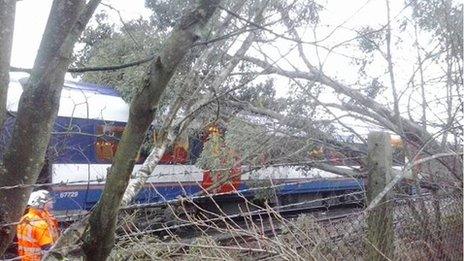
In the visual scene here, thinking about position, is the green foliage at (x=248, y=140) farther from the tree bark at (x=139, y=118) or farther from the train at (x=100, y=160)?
the tree bark at (x=139, y=118)

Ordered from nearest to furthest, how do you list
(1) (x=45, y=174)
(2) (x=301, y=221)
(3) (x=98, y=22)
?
(2) (x=301, y=221) < (1) (x=45, y=174) < (3) (x=98, y=22)

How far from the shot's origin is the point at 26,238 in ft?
18.5

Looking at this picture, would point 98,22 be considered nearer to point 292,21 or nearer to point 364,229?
point 292,21

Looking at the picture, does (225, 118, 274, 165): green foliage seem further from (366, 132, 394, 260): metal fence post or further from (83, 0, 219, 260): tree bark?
(83, 0, 219, 260): tree bark

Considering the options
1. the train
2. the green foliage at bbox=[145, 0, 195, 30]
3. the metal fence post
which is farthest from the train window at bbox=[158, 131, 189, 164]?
the metal fence post

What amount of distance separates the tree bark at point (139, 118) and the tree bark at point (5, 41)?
0.55 meters

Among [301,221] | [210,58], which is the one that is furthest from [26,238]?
[301,221]

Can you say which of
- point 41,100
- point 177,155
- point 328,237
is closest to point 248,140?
point 177,155

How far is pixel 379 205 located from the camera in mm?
3375

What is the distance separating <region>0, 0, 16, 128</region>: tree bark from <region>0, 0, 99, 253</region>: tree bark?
0.26 feet

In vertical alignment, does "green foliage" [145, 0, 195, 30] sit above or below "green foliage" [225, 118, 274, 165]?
above

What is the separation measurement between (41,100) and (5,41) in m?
0.24

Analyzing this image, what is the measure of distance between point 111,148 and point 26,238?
5.01m

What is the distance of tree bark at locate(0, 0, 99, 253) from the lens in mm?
1890
